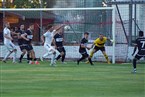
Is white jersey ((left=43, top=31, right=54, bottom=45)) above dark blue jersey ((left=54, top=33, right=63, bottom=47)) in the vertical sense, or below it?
above

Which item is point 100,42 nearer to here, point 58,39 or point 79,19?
point 58,39

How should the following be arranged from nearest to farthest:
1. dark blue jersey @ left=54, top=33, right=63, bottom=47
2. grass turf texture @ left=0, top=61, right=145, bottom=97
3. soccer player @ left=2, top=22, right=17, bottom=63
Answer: grass turf texture @ left=0, top=61, right=145, bottom=97, dark blue jersey @ left=54, top=33, right=63, bottom=47, soccer player @ left=2, top=22, right=17, bottom=63

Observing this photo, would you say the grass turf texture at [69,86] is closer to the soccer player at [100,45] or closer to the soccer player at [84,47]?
the soccer player at [84,47]

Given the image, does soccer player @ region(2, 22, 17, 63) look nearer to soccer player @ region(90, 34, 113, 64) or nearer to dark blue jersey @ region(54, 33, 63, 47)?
dark blue jersey @ region(54, 33, 63, 47)

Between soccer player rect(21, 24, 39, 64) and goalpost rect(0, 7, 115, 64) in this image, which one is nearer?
soccer player rect(21, 24, 39, 64)

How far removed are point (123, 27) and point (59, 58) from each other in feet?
14.4

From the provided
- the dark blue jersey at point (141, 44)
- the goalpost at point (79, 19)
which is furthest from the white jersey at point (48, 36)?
the dark blue jersey at point (141, 44)

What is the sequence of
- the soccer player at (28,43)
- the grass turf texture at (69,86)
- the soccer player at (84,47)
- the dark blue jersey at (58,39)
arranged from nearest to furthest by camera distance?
the grass turf texture at (69,86)
the soccer player at (28,43)
the dark blue jersey at (58,39)
the soccer player at (84,47)

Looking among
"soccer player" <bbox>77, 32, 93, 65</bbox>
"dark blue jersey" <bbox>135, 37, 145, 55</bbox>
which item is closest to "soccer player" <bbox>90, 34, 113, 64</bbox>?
"soccer player" <bbox>77, 32, 93, 65</bbox>

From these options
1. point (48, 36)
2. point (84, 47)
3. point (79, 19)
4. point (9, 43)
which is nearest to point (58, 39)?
point (84, 47)

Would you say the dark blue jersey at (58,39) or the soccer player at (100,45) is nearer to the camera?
the dark blue jersey at (58,39)

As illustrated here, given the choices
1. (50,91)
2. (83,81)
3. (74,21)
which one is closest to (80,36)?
(74,21)

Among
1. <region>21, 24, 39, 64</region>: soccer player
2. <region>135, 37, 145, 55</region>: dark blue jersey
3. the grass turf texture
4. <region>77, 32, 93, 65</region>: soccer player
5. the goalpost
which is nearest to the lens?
the grass turf texture

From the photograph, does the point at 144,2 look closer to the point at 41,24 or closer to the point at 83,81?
the point at 41,24
